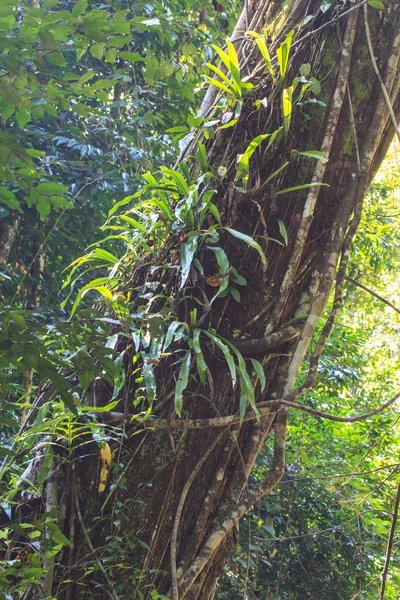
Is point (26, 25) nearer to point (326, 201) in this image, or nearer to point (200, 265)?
point (200, 265)

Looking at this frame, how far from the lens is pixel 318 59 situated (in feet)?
5.36

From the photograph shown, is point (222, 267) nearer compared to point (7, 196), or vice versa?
point (7, 196)

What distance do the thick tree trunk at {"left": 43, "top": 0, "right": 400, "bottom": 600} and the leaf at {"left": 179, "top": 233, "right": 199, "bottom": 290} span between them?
0.22 ft

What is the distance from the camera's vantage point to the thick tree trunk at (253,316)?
4.16ft

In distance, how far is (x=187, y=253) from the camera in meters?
1.40

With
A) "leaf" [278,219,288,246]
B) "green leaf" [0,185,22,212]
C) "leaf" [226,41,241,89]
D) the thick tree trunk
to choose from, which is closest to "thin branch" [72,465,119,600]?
the thick tree trunk

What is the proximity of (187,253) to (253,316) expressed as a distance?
240 mm

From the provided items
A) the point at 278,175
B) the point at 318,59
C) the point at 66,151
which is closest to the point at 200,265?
the point at 278,175

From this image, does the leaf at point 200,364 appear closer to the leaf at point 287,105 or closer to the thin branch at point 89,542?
the thin branch at point 89,542

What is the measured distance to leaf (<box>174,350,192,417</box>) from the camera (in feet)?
4.15

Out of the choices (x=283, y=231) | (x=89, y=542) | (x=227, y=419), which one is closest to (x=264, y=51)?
(x=283, y=231)

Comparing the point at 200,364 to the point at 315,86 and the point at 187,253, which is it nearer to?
the point at 187,253

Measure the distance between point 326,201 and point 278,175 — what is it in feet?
0.53

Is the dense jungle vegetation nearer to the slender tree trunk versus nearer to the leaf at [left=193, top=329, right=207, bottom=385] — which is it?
the leaf at [left=193, top=329, right=207, bottom=385]
